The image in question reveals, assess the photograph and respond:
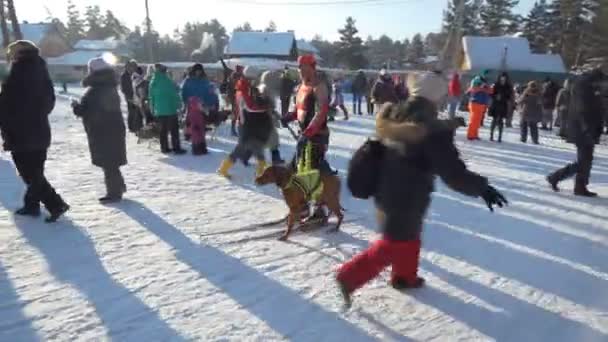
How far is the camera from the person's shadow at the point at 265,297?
319 centimetres

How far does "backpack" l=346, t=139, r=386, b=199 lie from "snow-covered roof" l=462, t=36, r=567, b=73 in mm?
40748

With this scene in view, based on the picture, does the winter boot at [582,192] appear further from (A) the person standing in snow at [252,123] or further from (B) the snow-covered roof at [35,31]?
(B) the snow-covered roof at [35,31]

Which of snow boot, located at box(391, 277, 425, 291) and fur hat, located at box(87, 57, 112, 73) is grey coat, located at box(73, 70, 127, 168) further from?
snow boot, located at box(391, 277, 425, 291)

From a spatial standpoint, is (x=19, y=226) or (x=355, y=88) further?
(x=355, y=88)

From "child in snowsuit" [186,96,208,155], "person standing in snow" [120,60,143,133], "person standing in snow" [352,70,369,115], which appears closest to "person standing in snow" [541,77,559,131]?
"person standing in snow" [352,70,369,115]

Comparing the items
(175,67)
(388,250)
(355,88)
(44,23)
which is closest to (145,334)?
(388,250)

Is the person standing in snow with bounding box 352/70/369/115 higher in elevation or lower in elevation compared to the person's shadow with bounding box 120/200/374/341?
higher

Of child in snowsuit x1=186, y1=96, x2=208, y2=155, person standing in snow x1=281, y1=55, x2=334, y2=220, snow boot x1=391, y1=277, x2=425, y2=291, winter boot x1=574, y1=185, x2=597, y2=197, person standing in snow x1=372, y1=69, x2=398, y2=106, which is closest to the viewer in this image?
snow boot x1=391, y1=277, x2=425, y2=291

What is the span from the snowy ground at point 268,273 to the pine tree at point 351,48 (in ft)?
170

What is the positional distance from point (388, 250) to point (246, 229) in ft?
6.90

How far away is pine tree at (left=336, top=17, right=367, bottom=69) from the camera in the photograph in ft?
187

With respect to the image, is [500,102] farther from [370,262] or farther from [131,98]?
[370,262]

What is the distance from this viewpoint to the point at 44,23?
210 feet

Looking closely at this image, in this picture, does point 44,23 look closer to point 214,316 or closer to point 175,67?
point 175,67
